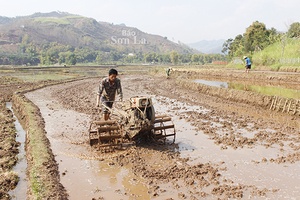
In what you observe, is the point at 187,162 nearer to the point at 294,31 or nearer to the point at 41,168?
the point at 41,168

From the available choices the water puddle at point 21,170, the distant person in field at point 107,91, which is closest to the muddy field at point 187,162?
the water puddle at point 21,170

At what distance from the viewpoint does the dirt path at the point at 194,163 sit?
7281mm

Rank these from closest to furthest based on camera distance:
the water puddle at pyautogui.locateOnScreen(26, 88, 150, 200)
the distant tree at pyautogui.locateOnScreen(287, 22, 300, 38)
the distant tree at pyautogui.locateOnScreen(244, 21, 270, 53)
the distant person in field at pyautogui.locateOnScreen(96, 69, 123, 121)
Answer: the water puddle at pyautogui.locateOnScreen(26, 88, 150, 200) → the distant person in field at pyautogui.locateOnScreen(96, 69, 123, 121) → the distant tree at pyautogui.locateOnScreen(287, 22, 300, 38) → the distant tree at pyautogui.locateOnScreen(244, 21, 270, 53)

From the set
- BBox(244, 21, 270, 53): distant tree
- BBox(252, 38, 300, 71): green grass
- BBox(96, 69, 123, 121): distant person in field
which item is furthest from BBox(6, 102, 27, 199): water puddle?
BBox(244, 21, 270, 53): distant tree

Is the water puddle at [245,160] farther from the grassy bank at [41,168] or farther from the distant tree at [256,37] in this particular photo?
the distant tree at [256,37]

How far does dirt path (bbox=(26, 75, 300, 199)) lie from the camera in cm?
728

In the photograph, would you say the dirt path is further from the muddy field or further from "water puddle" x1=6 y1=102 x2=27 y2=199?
"water puddle" x1=6 y1=102 x2=27 y2=199

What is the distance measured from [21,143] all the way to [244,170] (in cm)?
818

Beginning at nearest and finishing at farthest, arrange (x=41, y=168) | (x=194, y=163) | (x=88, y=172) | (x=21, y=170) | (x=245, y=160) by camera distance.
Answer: (x=41, y=168) < (x=88, y=172) < (x=21, y=170) < (x=194, y=163) < (x=245, y=160)

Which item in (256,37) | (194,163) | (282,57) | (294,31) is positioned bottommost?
(194,163)

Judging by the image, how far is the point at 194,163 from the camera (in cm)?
912

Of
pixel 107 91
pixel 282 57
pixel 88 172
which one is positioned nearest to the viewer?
pixel 88 172

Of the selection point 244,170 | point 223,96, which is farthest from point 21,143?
point 223,96

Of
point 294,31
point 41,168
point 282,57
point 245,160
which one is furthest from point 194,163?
point 294,31
